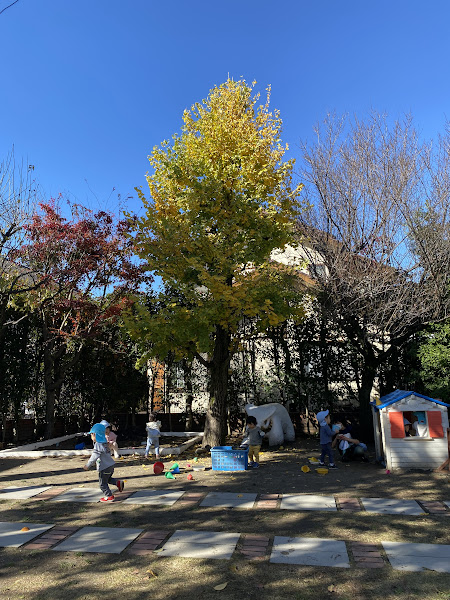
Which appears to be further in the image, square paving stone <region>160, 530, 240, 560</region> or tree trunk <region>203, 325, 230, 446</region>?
tree trunk <region>203, 325, 230, 446</region>

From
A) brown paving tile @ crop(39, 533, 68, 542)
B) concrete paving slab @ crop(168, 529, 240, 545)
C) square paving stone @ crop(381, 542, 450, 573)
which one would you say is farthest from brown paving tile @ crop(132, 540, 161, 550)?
square paving stone @ crop(381, 542, 450, 573)

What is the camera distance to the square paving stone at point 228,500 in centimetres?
621

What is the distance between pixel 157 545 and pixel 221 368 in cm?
658

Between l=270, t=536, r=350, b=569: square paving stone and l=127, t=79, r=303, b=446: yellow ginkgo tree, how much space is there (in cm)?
516

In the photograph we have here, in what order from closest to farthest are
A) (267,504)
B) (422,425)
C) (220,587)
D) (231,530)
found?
(220,587) → (231,530) → (267,504) → (422,425)

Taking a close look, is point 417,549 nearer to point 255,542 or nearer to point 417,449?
point 255,542

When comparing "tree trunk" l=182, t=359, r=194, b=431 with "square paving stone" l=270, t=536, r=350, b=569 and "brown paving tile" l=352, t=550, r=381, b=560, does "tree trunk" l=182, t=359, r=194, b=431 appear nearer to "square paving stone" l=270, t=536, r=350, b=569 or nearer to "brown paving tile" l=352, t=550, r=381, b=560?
"square paving stone" l=270, t=536, r=350, b=569

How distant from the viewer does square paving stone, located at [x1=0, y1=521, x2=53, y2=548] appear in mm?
4820

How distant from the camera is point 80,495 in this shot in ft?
22.8

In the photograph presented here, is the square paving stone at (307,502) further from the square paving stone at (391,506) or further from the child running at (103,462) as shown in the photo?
the child running at (103,462)

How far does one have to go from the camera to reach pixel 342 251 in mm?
11938

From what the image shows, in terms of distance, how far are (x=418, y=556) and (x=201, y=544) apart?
7.42ft

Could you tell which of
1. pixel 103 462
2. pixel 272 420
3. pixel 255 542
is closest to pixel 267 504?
pixel 255 542

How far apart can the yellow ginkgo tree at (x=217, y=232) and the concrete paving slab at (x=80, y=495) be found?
3612 mm
